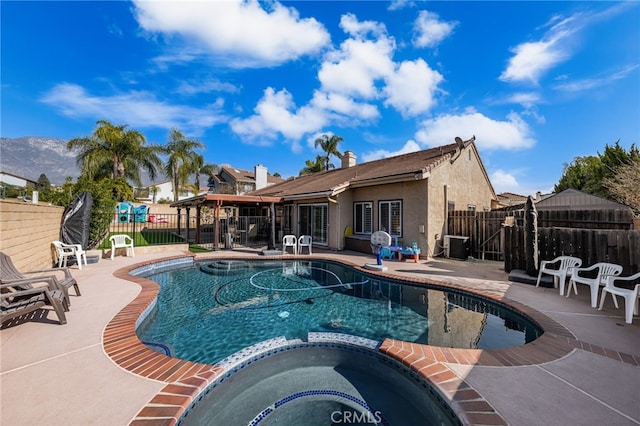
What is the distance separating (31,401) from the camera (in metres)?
2.62

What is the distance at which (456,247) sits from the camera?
39.3ft

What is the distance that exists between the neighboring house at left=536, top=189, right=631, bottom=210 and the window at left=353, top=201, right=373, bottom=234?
14667 millimetres

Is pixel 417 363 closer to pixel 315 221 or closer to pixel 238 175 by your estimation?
pixel 315 221

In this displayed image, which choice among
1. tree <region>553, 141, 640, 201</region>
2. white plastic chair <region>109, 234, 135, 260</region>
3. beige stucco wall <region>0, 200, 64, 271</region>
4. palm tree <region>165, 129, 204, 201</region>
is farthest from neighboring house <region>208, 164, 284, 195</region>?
tree <region>553, 141, 640, 201</region>

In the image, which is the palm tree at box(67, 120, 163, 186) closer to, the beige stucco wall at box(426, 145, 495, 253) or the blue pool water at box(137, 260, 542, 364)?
the blue pool water at box(137, 260, 542, 364)

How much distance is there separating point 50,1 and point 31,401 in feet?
44.3

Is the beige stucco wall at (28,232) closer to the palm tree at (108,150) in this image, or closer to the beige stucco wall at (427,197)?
the beige stucco wall at (427,197)

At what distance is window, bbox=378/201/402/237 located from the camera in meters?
12.7

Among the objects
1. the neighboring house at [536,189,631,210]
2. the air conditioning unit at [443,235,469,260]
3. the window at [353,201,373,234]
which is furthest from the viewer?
the neighboring house at [536,189,631,210]

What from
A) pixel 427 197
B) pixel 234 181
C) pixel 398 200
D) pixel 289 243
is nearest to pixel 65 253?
pixel 289 243

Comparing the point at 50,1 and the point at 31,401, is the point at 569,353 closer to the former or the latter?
the point at 31,401

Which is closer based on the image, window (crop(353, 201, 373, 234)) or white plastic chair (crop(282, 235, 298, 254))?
white plastic chair (crop(282, 235, 298, 254))

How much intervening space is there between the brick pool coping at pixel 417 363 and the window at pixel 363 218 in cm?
923

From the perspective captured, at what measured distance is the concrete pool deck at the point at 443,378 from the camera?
246 centimetres
